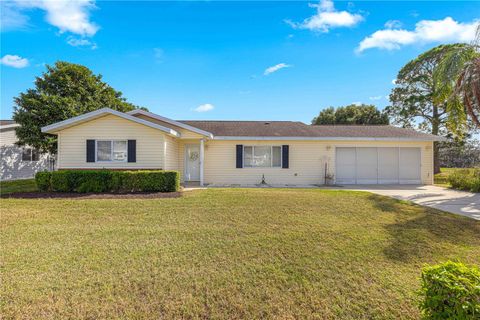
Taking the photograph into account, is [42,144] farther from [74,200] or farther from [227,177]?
[227,177]

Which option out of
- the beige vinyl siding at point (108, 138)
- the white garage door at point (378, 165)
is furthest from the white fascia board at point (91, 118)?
the white garage door at point (378, 165)

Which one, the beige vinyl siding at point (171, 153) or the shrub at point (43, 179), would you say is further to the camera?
the beige vinyl siding at point (171, 153)

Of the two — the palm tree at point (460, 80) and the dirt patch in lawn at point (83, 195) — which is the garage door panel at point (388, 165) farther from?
the dirt patch in lawn at point (83, 195)

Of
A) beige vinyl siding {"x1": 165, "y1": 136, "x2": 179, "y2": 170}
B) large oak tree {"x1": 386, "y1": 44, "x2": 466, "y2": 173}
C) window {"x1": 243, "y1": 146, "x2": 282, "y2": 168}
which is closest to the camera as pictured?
beige vinyl siding {"x1": 165, "y1": 136, "x2": 179, "y2": 170}

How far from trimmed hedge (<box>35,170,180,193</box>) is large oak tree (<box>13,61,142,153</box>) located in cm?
719

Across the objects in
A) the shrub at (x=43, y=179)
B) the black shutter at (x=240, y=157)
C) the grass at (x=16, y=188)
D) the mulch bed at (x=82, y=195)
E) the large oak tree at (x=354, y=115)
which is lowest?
the mulch bed at (x=82, y=195)

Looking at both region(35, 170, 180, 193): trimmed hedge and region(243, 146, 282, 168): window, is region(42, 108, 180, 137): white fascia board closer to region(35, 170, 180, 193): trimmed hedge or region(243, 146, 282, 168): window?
region(35, 170, 180, 193): trimmed hedge

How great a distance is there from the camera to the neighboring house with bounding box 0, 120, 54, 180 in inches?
642

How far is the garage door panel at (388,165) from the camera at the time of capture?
45.5 feet

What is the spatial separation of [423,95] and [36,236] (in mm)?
29307

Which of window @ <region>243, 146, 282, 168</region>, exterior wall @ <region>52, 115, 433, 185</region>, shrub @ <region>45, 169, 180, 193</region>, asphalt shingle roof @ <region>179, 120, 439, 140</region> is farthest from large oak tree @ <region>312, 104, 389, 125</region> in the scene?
shrub @ <region>45, 169, 180, 193</region>

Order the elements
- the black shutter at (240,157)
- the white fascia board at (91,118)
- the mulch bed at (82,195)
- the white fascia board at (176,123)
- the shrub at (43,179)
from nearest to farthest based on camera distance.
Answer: the mulch bed at (82,195), the shrub at (43,179), the white fascia board at (91,118), the white fascia board at (176,123), the black shutter at (240,157)

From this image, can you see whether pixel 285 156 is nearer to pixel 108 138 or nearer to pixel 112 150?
pixel 112 150

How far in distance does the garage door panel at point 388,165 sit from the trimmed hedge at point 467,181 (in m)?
2.58
